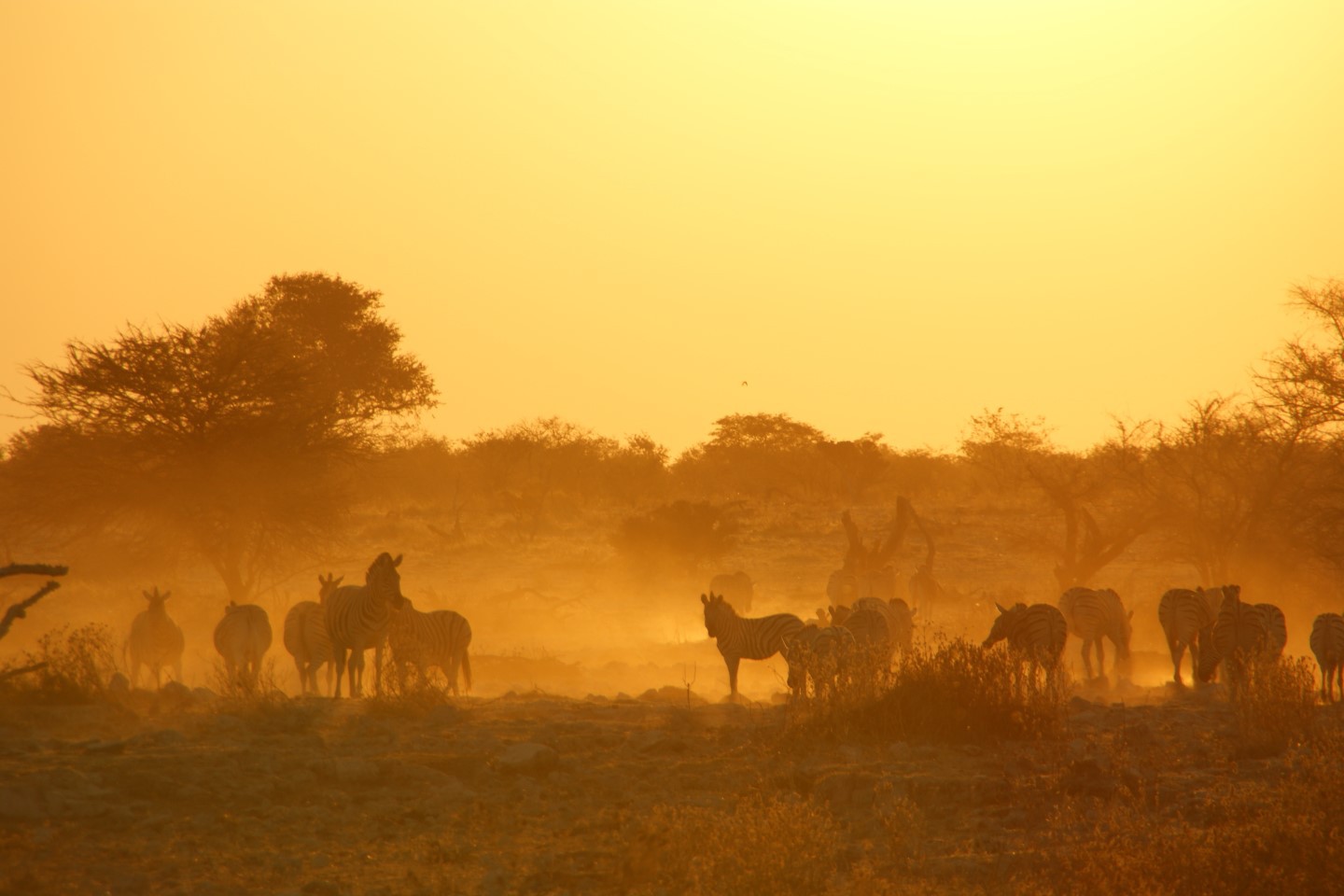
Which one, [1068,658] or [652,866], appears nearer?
[652,866]

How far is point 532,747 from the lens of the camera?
415 inches

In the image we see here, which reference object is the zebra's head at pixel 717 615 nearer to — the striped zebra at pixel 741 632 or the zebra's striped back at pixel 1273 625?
the striped zebra at pixel 741 632

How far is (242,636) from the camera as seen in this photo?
54.5ft

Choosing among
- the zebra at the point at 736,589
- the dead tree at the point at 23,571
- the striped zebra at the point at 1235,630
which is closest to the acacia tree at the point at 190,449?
the zebra at the point at 736,589

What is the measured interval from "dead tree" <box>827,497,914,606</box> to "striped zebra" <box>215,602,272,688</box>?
11901 millimetres

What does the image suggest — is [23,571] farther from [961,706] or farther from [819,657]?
[961,706]

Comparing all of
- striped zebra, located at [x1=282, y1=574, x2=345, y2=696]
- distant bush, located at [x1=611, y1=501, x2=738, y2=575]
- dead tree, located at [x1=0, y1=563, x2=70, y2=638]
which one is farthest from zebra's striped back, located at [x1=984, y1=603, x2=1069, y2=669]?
distant bush, located at [x1=611, y1=501, x2=738, y2=575]

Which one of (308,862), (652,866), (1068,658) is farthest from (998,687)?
(1068,658)

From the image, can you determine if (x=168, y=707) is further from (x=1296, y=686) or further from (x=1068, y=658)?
(x=1068, y=658)

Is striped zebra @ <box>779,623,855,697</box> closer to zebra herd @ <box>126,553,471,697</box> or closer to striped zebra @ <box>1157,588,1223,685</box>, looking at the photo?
zebra herd @ <box>126,553,471,697</box>

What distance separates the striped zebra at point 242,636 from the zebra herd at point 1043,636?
18.6 ft

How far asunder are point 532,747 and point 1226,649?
28.6 ft

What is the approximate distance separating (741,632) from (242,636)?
6.30 metres

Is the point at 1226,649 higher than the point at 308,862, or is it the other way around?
the point at 1226,649
